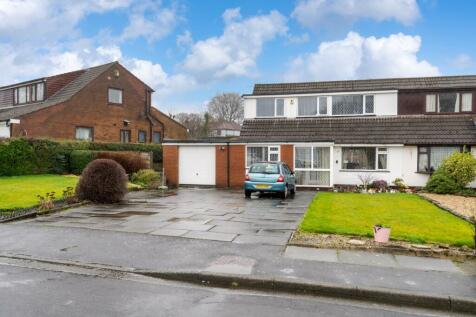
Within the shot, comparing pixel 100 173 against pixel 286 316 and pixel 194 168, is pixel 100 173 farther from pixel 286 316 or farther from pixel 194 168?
pixel 286 316

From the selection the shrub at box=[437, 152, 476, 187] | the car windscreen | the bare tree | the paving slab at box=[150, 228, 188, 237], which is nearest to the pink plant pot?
the paving slab at box=[150, 228, 188, 237]

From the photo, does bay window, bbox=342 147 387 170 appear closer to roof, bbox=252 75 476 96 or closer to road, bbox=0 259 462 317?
roof, bbox=252 75 476 96

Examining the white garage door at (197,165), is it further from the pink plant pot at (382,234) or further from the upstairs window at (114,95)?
the pink plant pot at (382,234)

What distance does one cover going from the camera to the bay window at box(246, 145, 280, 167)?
73.9ft

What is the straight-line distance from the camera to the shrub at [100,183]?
48.0ft

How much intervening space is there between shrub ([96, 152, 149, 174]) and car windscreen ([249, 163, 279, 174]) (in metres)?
8.61

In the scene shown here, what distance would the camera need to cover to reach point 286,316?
16.5 ft

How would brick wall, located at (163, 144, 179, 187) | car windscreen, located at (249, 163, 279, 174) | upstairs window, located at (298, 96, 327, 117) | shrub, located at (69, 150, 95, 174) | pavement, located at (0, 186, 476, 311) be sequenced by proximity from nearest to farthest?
pavement, located at (0, 186, 476, 311), car windscreen, located at (249, 163, 279, 174), shrub, located at (69, 150, 95, 174), brick wall, located at (163, 144, 179, 187), upstairs window, located at (298, 96, 327, 117)

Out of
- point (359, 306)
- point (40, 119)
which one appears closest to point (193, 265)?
point (359, 306)

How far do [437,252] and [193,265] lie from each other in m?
4.65

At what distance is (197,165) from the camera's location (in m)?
23.7

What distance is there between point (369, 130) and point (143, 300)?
1983cm

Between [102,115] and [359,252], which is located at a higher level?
[102,115]

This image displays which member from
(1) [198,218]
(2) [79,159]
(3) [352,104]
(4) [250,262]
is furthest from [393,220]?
(2) [79,159]
